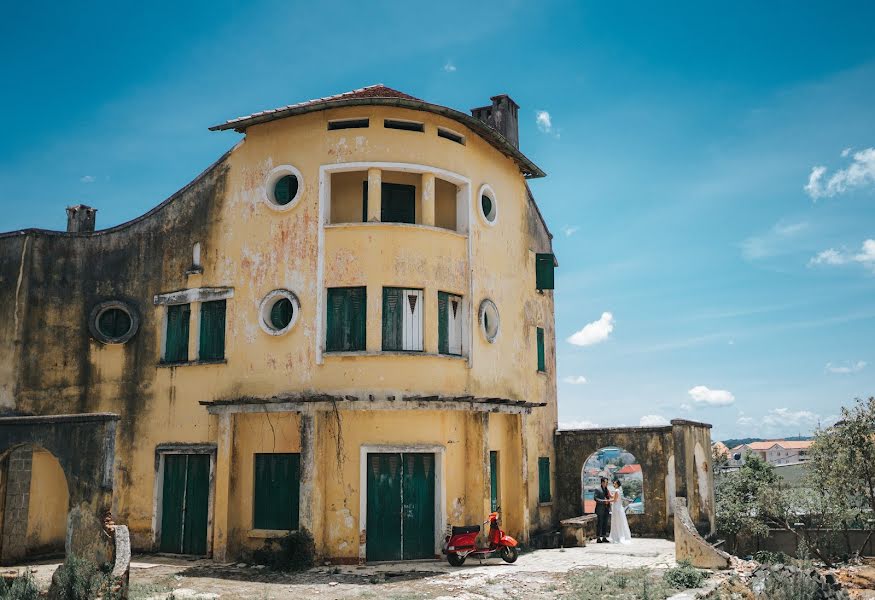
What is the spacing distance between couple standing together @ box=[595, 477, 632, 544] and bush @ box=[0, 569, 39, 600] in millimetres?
15527

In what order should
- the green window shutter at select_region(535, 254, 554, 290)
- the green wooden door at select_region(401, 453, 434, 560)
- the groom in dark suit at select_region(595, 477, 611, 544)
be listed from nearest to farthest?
the green wooden door at select_region(401, 453, 434, 560) < the groom in dark suit at select_region(595, 477, 611, 544) < the green window shutter at select_region(535, 254, 554, 290)

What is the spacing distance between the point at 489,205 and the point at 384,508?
8.84 meters

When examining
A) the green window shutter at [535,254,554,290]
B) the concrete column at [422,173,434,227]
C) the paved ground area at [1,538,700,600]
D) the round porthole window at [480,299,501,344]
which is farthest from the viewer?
the green window shutter at [535,254,554,290]

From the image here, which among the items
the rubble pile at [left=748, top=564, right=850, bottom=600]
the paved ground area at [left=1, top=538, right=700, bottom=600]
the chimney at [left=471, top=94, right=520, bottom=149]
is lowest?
the paved ground area at [left=1, top=538, right=700, bottom=600]

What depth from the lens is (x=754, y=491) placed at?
109ft

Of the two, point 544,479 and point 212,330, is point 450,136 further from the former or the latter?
point 544,479

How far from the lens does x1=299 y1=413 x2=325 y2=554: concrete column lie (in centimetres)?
1764

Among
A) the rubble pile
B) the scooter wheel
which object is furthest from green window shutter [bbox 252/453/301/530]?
the rubble pile

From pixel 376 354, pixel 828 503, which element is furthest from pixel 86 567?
pixel 828 503

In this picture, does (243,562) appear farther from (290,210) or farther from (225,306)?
(290,210)

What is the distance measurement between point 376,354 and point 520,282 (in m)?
6.22

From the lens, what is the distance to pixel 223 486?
1867cm

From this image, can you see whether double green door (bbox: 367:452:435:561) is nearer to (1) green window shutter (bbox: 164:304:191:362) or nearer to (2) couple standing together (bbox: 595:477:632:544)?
(1) green window shutter (bbox: 164:304:191:362)

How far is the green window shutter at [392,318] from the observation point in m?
18.9
